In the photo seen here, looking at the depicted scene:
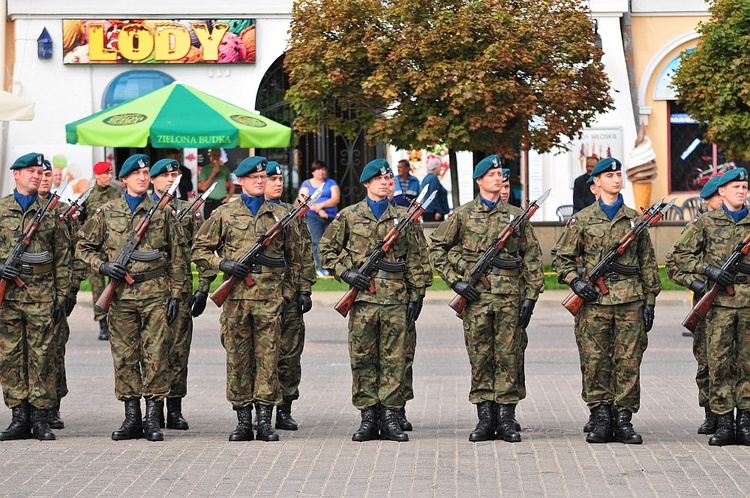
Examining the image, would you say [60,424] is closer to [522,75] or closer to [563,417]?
[563,417]

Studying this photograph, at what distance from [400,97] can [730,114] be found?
5.33 meters

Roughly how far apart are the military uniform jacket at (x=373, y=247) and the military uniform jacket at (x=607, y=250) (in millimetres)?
1063

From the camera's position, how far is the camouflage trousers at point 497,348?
10414mm

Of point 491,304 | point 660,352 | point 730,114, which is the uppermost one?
point 730,114

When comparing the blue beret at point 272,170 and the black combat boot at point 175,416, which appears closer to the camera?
the black combat boot at point 175,416

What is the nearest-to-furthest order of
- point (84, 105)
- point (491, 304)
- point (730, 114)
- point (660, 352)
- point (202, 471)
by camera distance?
point (202, 471) < point (491, 304) < point (660, 352) < point (730, 114) < point (84, 105)

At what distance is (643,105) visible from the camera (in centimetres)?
2992

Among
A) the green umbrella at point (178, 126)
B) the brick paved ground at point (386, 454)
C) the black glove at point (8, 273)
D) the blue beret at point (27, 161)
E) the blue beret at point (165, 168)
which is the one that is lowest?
the brick paved ground at point (386, 454)

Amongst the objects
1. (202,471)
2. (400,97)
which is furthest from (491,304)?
(400,97)

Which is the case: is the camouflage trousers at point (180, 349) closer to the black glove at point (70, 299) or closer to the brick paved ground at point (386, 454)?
the brick paved ground at point (386, 454)

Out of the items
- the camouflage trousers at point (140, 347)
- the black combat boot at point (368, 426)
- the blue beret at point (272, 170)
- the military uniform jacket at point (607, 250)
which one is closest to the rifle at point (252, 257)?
the camouflage trousers at point (140, 347)

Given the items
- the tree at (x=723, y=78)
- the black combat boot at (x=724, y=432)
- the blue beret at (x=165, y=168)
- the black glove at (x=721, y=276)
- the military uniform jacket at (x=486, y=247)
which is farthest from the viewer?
the tree at (x=723, y=78)

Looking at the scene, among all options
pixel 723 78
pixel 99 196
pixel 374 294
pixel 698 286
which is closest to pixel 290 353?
pixel 374 294

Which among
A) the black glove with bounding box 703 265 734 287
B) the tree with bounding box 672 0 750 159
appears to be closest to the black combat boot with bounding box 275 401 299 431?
the black glove with bounding box 703 265 734 287
